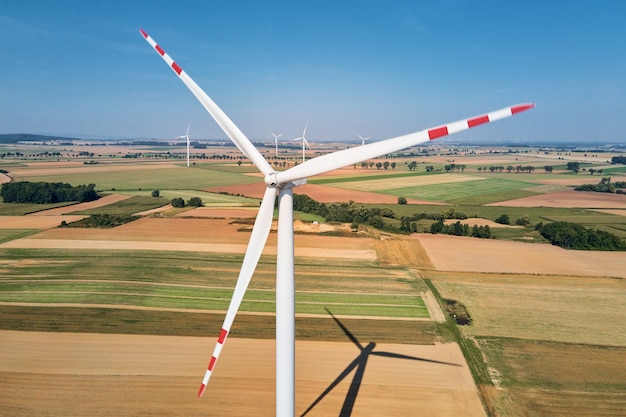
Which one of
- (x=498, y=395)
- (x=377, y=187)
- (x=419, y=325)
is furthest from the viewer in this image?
(x=377, y=187)

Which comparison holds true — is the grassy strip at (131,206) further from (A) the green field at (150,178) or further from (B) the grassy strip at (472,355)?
(B) the grassy strip at (472,355)

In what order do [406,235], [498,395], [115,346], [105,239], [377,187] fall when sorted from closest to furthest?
[498,395]
[115,346]
[105,239]
[406,235]
[377,187]

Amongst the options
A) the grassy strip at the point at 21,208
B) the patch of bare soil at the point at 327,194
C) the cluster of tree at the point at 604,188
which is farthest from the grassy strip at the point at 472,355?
the cluster of tree at the point at 604,188

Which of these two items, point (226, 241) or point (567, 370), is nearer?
point (567, 370)

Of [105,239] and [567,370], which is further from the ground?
[105,239]

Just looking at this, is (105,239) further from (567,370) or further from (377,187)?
(377,187)

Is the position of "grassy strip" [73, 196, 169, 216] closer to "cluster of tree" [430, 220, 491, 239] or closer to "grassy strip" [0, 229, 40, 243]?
Answer: "grassy strip" [0, 229, 40, 243]

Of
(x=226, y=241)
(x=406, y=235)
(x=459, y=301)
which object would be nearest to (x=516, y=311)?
(x=459, y=301)
